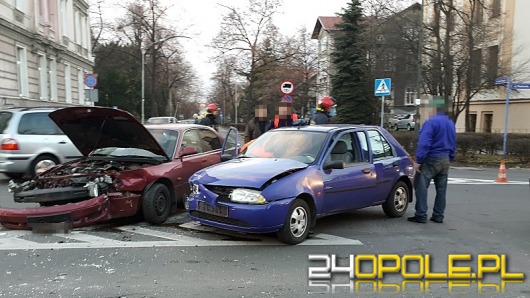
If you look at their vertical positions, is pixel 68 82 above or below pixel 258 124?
above

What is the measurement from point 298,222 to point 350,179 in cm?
118

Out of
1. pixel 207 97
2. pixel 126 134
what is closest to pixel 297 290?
pixel 126 134

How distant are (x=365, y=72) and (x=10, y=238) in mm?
27188

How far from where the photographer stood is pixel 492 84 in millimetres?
21844

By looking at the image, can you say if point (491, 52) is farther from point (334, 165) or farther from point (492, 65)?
point (334, 165)

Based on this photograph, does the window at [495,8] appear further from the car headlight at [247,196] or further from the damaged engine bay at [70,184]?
the damaged engine bay at [70,184]

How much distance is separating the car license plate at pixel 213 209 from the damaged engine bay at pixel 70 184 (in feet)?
4.58

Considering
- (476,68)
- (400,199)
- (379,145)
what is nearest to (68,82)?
(476,68)

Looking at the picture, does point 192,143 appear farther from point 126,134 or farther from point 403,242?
point 403,242

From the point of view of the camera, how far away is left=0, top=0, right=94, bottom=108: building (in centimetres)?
2361

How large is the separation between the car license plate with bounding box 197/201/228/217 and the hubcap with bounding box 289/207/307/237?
835 millimetres

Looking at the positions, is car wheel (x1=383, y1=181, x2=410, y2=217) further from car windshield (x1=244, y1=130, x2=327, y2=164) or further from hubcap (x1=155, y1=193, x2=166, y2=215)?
hubcap (x1=155, y1=193, x2=166, y2=215)

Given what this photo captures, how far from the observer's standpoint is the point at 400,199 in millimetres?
7355

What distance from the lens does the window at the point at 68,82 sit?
113 feet
